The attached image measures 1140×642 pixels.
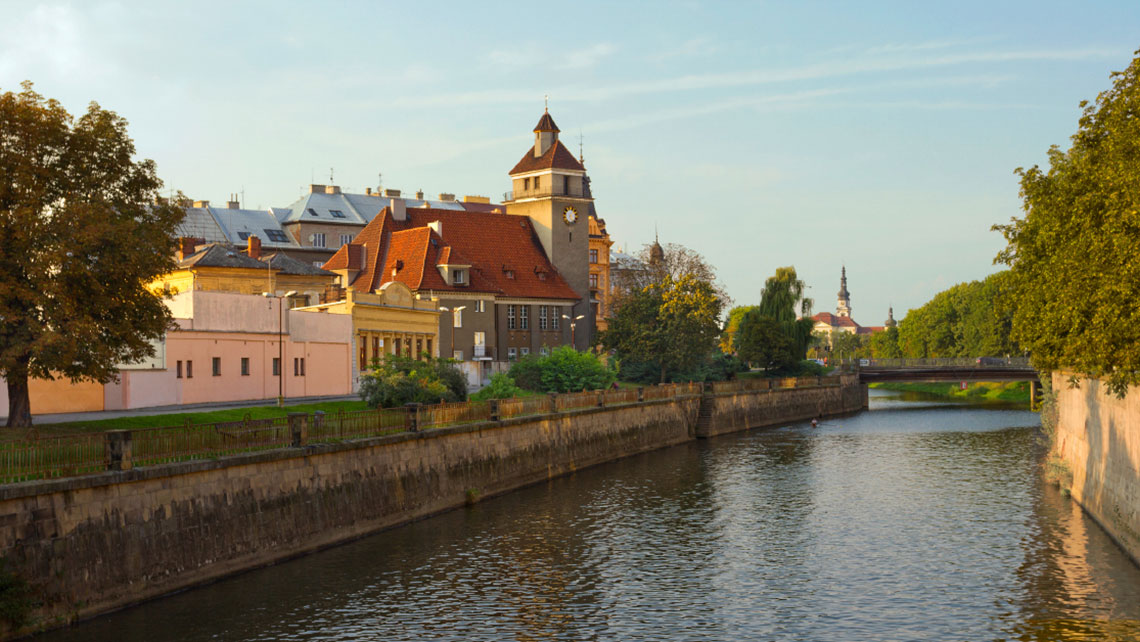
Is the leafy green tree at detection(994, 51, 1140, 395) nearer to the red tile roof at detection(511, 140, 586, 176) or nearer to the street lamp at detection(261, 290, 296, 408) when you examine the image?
the street lamp at detection(261, 290, 296, 408)

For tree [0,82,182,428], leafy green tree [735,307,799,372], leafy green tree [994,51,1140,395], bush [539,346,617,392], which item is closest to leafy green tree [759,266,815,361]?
leafy green tree [735,307,799,372]

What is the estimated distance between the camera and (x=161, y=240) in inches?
1316

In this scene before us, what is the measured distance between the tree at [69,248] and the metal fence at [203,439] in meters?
3.77

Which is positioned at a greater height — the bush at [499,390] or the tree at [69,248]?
the tree at [69,248]

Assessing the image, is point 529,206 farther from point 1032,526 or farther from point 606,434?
point 1032,526

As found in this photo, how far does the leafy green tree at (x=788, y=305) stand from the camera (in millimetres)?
113312

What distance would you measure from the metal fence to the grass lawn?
8.43ft

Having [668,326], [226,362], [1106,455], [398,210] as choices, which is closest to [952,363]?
[668,326]

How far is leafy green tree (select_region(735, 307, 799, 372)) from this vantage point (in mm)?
108875

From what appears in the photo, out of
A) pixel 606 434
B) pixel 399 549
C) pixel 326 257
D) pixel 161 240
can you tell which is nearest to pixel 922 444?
pixel 606 434

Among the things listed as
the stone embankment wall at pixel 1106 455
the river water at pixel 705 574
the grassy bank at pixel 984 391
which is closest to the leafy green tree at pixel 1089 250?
the stone embankment wall at pixel 1106 455

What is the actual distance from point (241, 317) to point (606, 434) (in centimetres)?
2111

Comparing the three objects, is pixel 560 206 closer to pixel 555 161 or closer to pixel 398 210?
pixel 555 161

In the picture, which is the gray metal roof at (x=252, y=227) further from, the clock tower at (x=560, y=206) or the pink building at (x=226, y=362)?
the pink building at (x=226, y=362)
